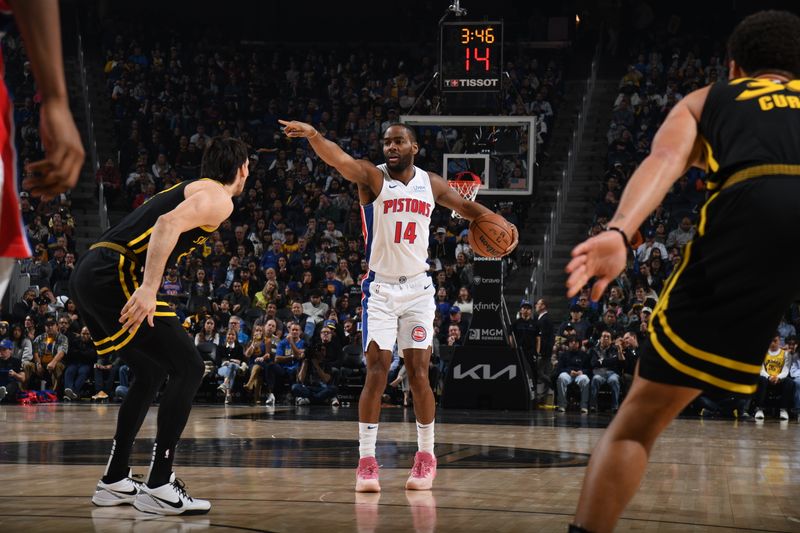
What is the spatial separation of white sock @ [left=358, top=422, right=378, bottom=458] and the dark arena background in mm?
222

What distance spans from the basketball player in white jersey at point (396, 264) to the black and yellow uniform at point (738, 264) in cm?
325

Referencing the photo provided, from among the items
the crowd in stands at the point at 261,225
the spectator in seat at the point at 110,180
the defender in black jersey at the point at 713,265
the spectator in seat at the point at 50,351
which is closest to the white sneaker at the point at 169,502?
the defender in black jersey at the point at 713,265

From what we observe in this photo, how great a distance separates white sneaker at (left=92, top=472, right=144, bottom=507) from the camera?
470 cm

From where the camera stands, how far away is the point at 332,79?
76.0 ft

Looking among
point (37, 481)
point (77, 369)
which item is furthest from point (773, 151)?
point (77, 369)

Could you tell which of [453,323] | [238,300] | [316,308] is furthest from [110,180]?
[453,323]

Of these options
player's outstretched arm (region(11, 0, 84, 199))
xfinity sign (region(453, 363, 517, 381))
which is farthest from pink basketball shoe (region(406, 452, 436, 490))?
xfinity sign (region(453, 363, 517, 381))

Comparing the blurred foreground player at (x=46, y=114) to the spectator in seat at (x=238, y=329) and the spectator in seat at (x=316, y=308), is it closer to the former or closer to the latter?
the spectator in seat at (x=238, y=329)

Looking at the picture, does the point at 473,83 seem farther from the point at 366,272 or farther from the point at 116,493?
the point at 116,493

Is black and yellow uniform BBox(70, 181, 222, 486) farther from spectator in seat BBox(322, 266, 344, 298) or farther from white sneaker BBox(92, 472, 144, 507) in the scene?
spectator in seat BBox(322, 266, 344, 298)

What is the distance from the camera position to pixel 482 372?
13.1 metres

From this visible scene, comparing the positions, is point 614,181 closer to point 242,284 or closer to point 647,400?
point 242,284

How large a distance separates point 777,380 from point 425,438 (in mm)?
8843

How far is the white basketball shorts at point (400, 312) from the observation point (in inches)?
235
